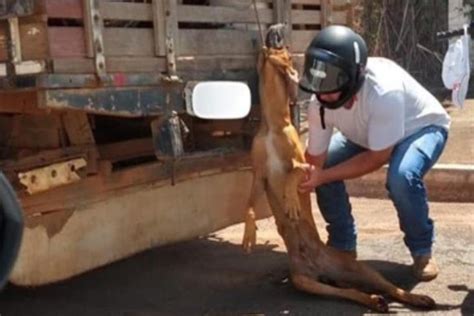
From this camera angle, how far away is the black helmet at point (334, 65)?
4.20 metres

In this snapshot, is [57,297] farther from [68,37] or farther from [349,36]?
[349,36]

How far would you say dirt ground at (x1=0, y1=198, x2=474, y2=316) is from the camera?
444 centimetres

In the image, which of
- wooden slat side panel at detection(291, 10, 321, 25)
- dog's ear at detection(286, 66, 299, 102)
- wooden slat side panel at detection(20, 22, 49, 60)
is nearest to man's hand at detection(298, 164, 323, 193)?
dog's ear at detection(286, 66, 299, 102)

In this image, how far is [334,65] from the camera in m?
4.20

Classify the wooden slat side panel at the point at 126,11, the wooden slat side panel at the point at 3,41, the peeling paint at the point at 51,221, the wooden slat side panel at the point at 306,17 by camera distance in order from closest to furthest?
the wooden slat side panel at the point at 3,41, the wooden slat side panel at the point at 126,11, the peeling paint at the point at 51,221, the wooden slat side panel at the point at 306,17

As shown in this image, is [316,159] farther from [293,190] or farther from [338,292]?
[338,292]

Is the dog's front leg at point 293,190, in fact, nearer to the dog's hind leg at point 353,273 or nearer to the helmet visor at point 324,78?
the dog's hind leg at point 353,273

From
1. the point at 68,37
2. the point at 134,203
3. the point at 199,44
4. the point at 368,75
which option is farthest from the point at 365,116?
the point at 68,37

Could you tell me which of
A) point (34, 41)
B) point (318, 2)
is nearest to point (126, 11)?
point (34, 41)

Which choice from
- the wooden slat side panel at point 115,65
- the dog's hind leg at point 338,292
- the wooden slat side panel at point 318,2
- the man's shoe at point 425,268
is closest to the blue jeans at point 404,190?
the man's shoe at point 425,268

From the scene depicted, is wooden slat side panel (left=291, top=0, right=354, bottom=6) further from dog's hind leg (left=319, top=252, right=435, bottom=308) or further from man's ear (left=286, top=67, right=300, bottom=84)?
dog's hind leg (left=319, top=252, right=435, bottom=308)

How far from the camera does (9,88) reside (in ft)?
11.9

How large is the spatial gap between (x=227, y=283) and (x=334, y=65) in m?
1.49

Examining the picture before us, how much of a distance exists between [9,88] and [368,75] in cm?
183
